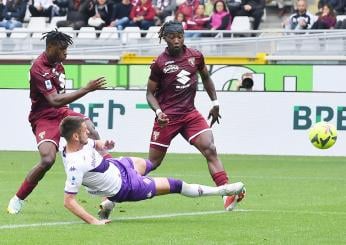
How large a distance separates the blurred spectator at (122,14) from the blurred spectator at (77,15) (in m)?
0.80

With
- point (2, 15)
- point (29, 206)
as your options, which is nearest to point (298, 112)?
point (29, 206)

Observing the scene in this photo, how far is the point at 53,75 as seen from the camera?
1338 cm

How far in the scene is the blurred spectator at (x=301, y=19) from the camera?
98.0 ft

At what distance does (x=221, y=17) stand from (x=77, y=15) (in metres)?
4.87

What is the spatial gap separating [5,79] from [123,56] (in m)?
4.44

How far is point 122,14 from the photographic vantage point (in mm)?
32812

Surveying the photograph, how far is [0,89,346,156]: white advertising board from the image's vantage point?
76.5ft

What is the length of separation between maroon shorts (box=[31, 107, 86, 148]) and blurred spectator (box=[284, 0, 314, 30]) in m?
17.1

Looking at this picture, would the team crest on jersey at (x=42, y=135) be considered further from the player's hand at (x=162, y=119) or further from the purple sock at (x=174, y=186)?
the purple sock at (x=174, y=186)

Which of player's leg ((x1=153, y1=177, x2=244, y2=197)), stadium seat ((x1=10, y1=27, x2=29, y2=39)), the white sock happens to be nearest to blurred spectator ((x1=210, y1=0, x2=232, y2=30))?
stadium seat ((x1=10, y1=27, x2=29, y2=39))

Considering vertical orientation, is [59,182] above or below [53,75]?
below

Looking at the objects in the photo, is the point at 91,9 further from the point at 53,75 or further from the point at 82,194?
the point at 53,75

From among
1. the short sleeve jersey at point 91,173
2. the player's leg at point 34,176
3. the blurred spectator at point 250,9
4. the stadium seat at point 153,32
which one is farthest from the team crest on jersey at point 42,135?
the blurred spectator at point 250,9

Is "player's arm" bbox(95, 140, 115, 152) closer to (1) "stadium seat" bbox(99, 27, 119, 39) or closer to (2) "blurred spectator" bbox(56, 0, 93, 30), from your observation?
(1) "stadium seat" bbox(99, 27, 119, 39)
